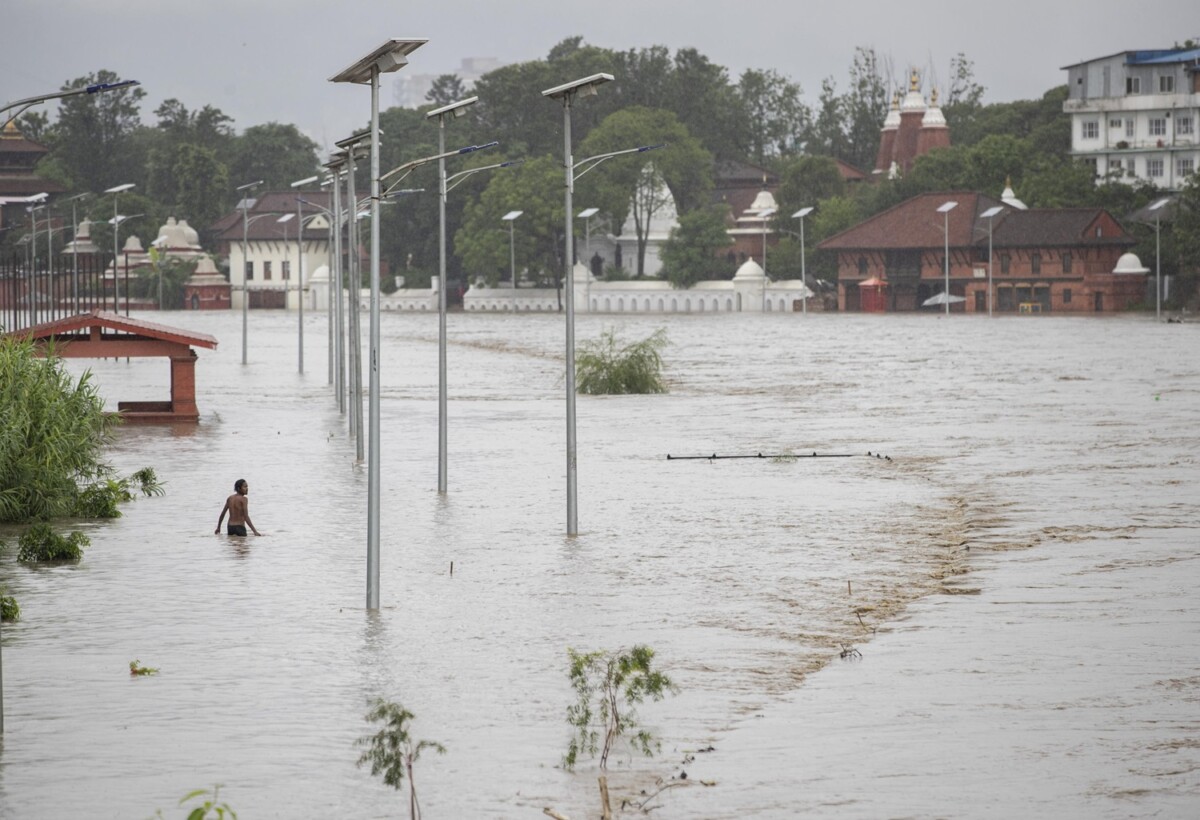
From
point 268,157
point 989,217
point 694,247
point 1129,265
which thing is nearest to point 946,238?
point 989,217

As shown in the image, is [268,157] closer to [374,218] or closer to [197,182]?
[197,182]

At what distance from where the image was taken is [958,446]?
34281 millimetres

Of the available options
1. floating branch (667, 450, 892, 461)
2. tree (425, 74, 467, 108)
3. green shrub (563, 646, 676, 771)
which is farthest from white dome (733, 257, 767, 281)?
green shrub (563, 646, 676, 771)

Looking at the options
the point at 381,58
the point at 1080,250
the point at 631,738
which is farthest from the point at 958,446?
the point at 1080,250

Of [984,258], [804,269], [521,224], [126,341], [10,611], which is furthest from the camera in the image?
[521,224]

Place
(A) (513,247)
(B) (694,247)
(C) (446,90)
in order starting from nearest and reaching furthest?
(A) (513,247), (B) (694,247), (C) (446,90)

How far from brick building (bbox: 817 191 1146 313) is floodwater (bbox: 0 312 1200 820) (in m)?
84.6

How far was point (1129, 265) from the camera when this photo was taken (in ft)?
386

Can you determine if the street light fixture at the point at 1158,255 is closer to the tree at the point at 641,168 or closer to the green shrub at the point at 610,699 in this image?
the tree at the point at 641,168

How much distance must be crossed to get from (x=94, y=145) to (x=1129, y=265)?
352 ft

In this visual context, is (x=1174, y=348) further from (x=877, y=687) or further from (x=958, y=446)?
(x=877, y=687)

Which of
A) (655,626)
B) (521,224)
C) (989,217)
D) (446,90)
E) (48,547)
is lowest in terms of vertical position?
(655,626)

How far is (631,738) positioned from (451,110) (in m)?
12.2

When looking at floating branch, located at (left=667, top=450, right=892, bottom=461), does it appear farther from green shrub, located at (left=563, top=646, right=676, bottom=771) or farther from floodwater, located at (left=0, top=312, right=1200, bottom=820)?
green shrub, located at (left=563, top=646, right=676, bottom=771)
